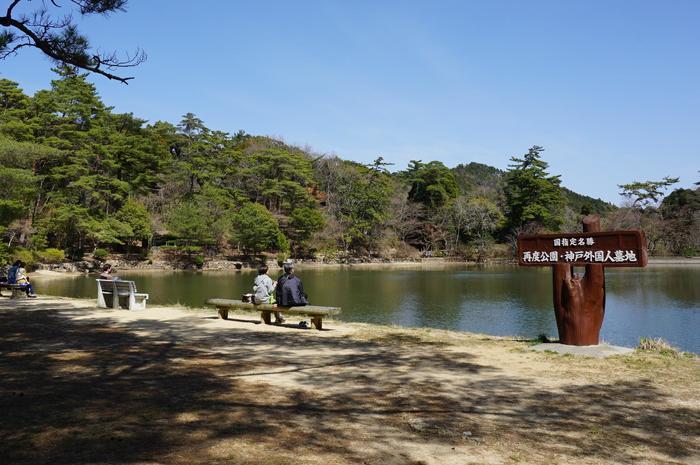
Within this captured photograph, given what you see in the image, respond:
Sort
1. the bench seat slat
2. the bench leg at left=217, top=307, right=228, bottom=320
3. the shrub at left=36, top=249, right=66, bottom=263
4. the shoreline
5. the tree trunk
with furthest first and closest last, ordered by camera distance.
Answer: the shoreline, the shrub at left=36, top=249, right=66, bottom=263, the bench leg at left=217, top=307, right=228, bottom=320, the bench seat slat, the tree trunk

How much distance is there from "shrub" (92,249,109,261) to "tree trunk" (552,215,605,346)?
27770 mm

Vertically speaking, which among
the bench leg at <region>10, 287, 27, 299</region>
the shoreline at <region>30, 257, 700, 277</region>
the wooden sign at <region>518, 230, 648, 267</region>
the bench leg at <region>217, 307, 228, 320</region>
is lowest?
the bench leg at <region>217, 307, 228, 320</region>

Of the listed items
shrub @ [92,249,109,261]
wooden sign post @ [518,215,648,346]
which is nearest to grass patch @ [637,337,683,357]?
wooden sign post @ [518,215,648,346]

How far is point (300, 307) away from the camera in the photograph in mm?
6910

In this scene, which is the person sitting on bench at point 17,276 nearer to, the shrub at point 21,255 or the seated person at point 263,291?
the seated person at point 263,291

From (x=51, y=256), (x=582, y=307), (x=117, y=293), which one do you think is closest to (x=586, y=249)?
(x=582, y=307)

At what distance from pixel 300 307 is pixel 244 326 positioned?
0.88 meters

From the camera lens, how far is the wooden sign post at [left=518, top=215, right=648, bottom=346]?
18.3 ft

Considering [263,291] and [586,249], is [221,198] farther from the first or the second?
[586,249]

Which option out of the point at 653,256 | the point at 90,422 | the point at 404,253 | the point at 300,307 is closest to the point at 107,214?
the point at 404,253

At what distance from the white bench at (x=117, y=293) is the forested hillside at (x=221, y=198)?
11865mm

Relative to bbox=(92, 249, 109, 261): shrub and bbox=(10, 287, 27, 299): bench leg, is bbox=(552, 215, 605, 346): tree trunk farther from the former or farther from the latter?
bbox=(92, 249, 109, 261): shrub

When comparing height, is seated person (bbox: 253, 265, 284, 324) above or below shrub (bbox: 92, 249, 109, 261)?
below

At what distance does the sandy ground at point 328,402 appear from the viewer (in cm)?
259
